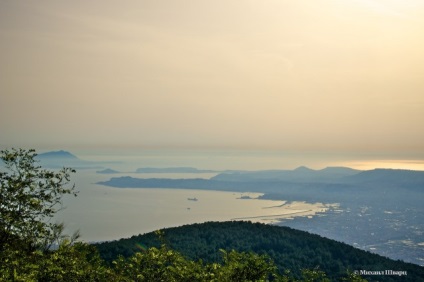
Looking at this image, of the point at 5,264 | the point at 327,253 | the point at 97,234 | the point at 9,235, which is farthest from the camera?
the point at 97,234

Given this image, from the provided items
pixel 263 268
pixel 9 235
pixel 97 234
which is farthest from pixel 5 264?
pixel 97 234

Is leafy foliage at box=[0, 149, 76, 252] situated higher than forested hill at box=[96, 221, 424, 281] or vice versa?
leafy foliage at box=[0, 149, 76, 252]

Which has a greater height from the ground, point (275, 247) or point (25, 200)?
point (25, 200)

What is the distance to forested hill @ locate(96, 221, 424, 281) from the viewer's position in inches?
2454

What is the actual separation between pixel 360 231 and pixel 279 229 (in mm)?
131063

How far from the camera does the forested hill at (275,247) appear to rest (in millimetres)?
62344

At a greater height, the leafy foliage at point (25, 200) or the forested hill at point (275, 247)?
the leafy foliage at point (25, 200)

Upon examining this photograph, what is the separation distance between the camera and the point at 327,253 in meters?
70.6

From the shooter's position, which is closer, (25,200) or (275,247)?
(25,200)

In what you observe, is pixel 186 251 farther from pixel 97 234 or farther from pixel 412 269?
pixel 97 234

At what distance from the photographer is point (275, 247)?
238 feet

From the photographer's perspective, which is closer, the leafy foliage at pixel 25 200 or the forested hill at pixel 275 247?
the leafy foliage at pixel 25 200

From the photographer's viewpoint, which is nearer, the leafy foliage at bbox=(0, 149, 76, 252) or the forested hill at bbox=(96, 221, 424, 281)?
the leafy foliage at bbox=(0, 149, 76, 252)

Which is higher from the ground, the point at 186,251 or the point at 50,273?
the point at 50,273
